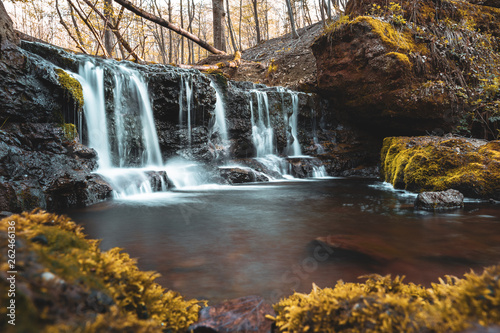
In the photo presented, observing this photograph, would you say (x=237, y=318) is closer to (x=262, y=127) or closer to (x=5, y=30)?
(x=5, y=30)

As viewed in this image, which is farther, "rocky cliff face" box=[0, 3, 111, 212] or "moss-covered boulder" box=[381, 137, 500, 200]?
"moss-covered boulder" box=[381, 137, 500, 200]

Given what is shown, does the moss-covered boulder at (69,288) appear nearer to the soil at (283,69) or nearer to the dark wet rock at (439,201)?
the dark wet rock at (439,201)

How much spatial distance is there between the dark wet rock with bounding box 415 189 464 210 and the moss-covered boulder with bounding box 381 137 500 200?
807mm

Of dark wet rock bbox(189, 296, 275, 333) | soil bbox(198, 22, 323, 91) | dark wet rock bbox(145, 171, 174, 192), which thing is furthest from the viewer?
soil bbox(198, 22, 323, 91)

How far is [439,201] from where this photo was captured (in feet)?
19.2

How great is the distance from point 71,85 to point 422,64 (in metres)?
12.0

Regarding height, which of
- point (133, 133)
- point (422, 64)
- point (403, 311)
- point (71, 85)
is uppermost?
point (422, 64)

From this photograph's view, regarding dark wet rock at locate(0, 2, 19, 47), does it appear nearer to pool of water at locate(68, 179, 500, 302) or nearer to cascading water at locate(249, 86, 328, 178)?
pool of water at locate(68, 179, 500, 302)

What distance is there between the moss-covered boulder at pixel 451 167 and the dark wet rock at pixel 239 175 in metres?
4.75

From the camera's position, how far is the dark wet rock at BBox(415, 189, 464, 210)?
5789 mm

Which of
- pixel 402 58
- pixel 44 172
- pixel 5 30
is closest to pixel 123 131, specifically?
pixel 44 172

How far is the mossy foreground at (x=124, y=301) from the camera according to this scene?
33.9 inches

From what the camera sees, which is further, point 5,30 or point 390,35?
point 390,35

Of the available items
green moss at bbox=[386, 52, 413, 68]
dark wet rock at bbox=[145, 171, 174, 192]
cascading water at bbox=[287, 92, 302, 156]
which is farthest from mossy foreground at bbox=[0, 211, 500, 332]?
cascading water at bbox=[287, 92, 302, 156]
